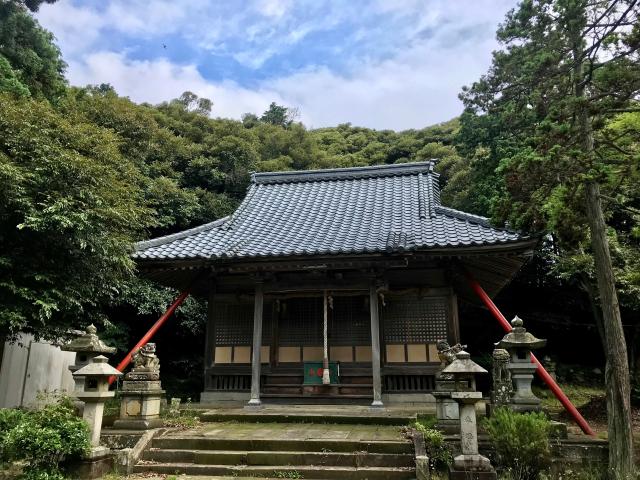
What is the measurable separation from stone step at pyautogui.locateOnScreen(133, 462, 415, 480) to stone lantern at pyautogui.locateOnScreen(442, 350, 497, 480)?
27.7 inches

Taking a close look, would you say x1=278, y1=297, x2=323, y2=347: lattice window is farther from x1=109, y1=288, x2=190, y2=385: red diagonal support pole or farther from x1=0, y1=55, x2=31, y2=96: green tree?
x1=0, y1=55, x2=31, y2=96: green tree

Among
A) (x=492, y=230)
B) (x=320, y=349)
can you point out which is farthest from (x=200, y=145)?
(x=492, y=230)

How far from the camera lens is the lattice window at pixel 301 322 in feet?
39.1

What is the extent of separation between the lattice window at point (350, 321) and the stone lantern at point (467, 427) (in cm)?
472

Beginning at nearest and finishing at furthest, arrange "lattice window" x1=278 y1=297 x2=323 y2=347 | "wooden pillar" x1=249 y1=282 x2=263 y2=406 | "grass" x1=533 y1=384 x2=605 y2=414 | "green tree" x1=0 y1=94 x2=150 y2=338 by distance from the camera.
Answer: "green tree" x1=0 y1=94 x2=150 y2=338
"wooden pillar" x1=249 y1=282 x2=263 y2=406
"lattice window" x1=278 y1=297 x2=323 y2=347
"grass" x1=533 y1=384 x2=605 y2=414

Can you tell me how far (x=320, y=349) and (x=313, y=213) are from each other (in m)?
4.10

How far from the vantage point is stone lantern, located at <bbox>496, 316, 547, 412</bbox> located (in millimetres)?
7270

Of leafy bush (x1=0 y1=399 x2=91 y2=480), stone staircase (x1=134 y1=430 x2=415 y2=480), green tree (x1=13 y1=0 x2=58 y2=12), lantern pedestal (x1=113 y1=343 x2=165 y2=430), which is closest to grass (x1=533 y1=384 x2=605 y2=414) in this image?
stone staircase (x1=134 y1=430 x2=415 y2=480)

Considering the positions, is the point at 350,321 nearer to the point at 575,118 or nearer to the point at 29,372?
the point at 575,118

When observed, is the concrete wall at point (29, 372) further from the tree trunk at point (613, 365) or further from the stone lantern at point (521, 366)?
the tree trunk at point (613, 365)

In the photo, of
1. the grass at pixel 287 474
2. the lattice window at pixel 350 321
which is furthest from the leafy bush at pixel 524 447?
the lattice window at pixel 350 321

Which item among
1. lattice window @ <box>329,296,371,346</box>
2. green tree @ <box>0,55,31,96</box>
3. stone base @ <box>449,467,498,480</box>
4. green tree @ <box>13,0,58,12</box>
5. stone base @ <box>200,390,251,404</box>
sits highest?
green tree @ <box>13,0,58,12</box>

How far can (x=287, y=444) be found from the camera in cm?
743

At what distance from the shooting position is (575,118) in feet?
24.6
